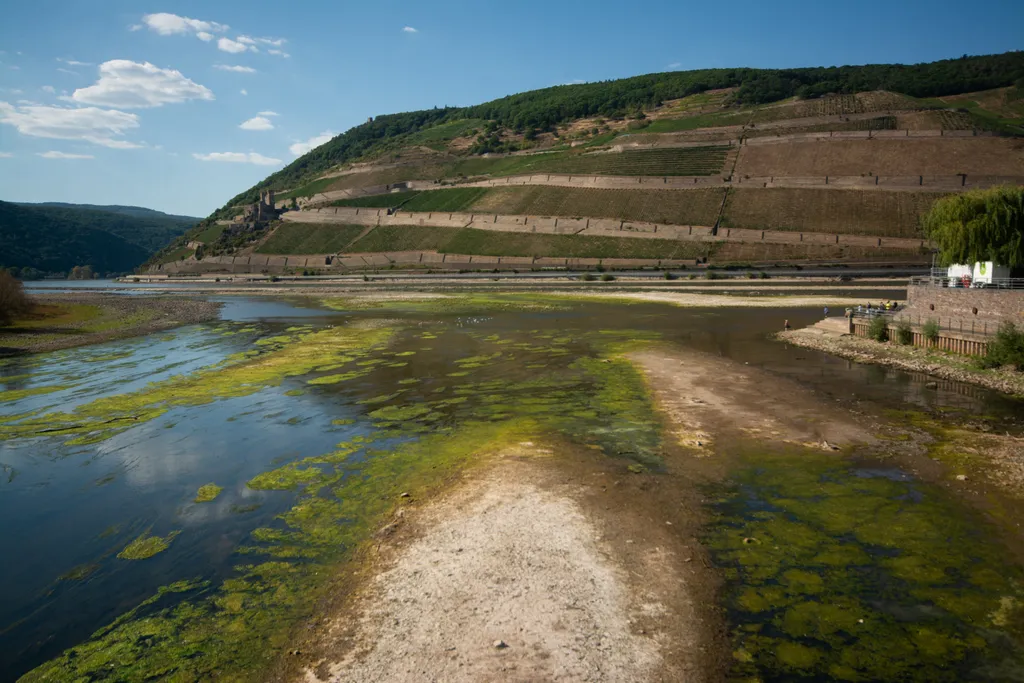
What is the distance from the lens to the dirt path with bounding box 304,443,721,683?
8.52m

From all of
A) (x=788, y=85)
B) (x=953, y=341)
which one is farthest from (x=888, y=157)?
(x=953, y=341)

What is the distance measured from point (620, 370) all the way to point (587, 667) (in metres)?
20.6

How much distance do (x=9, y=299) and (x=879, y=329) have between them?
62.2 m

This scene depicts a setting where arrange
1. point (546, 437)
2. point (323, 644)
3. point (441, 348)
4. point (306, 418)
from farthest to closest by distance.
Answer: point (441, 348), point (306, 418), point (546, 437), point (323, 644)

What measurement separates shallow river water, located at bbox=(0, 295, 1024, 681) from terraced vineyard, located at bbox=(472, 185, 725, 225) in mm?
77693

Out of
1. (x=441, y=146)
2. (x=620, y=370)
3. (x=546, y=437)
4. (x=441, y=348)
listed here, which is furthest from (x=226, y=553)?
(x=441, y=146)

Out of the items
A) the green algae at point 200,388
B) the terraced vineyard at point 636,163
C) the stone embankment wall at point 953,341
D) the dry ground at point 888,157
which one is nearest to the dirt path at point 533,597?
the green algae at point 200,388

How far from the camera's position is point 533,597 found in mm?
10148

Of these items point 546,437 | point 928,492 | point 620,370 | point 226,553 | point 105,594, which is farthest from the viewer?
point 620,370

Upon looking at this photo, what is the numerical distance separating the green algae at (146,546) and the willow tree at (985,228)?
1583 inches

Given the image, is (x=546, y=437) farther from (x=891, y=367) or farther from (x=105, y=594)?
(x=891, y=367)

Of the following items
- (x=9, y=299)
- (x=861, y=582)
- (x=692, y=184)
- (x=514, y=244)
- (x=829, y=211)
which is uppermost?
(x=692, y=184)

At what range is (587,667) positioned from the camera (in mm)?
8398

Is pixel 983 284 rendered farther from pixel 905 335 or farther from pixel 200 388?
pixel 200 388
